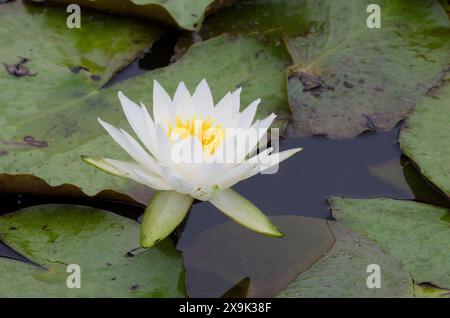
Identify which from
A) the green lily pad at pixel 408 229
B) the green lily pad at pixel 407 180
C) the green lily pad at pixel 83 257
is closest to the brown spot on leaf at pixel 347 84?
the green lily pad at pixel 407 180


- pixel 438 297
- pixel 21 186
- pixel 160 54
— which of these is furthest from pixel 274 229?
pixel 160 54

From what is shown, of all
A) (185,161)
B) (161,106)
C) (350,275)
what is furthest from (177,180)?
(350,275)

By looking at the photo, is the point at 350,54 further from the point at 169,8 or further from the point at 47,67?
the point at 47,67

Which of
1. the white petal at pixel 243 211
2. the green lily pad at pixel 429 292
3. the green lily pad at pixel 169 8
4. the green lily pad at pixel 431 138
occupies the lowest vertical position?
the green lily pad at pixel 429 292

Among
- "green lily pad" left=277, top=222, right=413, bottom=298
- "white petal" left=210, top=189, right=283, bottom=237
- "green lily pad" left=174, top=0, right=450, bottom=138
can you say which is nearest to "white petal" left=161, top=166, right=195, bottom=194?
"white petal" left=210, top=189, right=283, bottom=237

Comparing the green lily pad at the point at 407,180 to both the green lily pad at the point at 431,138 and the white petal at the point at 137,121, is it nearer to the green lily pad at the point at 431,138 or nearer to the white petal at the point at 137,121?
the green lily pad at the point at 431,138

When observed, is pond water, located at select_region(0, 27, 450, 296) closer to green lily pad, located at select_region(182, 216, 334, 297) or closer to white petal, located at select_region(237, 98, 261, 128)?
green lily pad, located at select_region(182, 216, 334, 297)

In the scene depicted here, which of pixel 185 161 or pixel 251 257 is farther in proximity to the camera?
pixel 251 257
